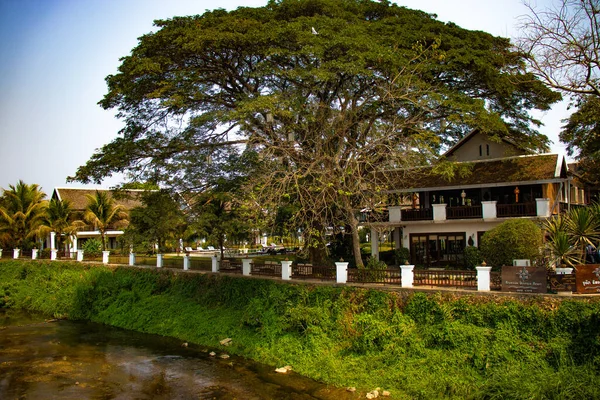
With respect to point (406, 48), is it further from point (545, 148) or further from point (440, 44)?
point (545, 148)

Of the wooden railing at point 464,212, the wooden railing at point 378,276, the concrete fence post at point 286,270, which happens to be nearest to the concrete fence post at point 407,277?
the wooden railing at point 378,276

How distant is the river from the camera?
1370cm

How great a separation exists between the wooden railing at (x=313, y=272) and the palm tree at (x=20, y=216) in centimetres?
2893

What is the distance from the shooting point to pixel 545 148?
870 inches

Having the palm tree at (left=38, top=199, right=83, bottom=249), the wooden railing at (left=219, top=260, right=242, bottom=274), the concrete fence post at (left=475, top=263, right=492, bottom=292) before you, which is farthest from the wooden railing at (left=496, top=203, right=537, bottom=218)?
the palm tree at (left=38, top=199, right=83, bottom=249)

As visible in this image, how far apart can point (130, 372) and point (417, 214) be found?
601 inches

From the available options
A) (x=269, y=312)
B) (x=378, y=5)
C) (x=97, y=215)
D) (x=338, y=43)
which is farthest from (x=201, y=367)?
(x=97, y=215)

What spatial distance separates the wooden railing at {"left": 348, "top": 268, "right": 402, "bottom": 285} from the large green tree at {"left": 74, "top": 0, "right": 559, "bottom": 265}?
2.04 metres

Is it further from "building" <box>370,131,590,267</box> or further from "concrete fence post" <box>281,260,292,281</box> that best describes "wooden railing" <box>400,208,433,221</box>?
"concrete fence post" <box>281,260,292,281</box>

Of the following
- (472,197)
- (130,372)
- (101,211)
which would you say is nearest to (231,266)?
(130,372)

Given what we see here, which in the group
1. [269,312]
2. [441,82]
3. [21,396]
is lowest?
[21,396]

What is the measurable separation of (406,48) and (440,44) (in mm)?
1275

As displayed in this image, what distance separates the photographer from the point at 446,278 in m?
15.5

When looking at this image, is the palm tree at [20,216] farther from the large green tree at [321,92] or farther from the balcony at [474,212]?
the balcony at [474,212]
